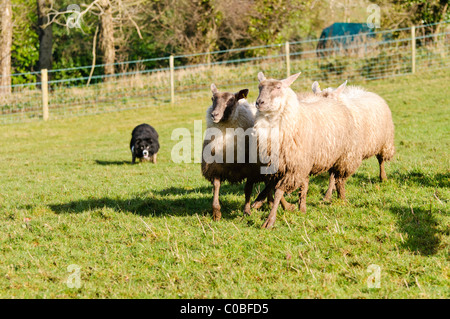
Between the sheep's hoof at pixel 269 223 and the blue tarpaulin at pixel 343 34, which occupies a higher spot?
the blue tarpaulin at pixel 343 34

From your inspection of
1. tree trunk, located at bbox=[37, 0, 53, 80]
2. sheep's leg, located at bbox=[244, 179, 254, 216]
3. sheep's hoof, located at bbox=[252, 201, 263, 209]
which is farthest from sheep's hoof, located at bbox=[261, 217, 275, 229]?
tree trunk, located at bbox=[37, 0, 53, 80]

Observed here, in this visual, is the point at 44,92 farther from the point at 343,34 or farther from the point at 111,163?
the point at 343,34

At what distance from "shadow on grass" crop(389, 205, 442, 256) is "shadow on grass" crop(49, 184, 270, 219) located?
1.96 metres

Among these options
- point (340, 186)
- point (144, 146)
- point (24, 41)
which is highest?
point (24, 41)

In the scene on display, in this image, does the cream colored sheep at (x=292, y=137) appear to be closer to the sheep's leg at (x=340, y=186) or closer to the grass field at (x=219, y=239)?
the sheep's leg at (x=340, y=186)

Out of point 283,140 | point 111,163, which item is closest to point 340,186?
point 283,140

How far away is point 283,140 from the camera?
6.04m

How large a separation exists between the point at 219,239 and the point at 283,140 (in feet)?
4.56

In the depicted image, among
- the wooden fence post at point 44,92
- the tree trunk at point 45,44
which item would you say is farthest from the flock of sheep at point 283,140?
the tree trunk at point 45,44

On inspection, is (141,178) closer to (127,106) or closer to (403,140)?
(403,140)

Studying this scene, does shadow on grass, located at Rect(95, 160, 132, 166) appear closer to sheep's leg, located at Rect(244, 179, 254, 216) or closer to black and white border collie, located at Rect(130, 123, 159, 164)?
black and white border collie, located at Rect(130, 123, 159, 164)

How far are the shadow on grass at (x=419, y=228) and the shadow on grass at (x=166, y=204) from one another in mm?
1955

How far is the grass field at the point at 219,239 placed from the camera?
14.9 feet

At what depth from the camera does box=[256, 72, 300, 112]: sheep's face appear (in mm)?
5836
